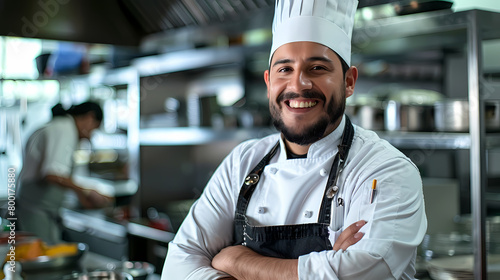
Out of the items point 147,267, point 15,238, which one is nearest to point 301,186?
point 147,267

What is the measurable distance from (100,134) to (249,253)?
17.0 ft

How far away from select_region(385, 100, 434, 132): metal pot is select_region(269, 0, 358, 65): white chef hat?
29.0 inches

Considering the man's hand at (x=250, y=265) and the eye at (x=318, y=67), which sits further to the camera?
the eye at (x=318, y=67)

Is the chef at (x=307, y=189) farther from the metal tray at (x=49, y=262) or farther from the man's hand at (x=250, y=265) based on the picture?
the metal tray at (x=49, y=262)

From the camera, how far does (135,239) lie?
416cm

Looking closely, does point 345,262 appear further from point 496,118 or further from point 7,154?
point 7,154

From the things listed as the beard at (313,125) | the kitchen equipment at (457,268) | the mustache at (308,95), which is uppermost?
the mustache at (308,95)

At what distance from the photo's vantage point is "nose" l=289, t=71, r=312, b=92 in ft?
5.79

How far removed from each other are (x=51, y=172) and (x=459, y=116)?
341cm

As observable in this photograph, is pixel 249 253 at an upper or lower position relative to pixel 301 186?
lower

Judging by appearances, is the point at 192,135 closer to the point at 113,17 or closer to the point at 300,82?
the point at 113,17

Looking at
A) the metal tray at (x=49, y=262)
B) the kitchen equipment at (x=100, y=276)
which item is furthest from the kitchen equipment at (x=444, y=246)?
the metal tray at (x=49, y=262)

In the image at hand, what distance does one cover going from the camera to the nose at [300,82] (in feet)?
5.79

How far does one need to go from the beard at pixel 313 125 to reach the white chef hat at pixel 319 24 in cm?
17
